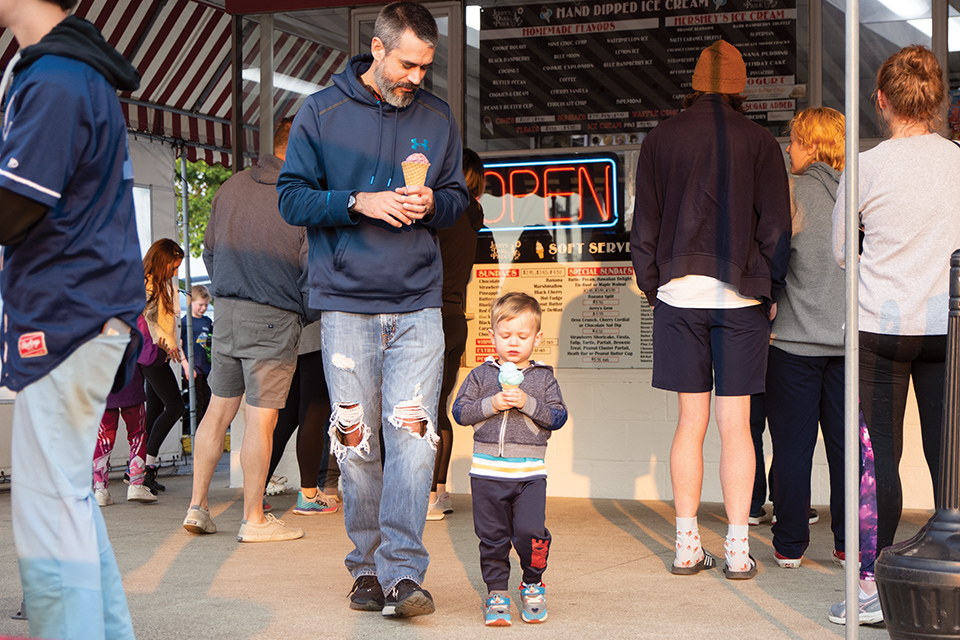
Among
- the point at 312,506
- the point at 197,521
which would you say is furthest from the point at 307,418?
the point at 197,521

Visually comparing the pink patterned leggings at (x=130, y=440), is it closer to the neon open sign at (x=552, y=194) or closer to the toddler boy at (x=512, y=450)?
the neon open sign at (x=552, y=194)

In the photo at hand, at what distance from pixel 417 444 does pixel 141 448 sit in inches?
162

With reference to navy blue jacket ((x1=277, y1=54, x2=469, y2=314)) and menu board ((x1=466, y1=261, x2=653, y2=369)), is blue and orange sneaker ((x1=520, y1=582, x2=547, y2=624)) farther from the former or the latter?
menu board ((x1=466, y1=261, x2=653, y2=369))

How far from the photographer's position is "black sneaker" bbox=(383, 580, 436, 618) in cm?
332

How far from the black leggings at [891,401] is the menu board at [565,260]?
3112 millimetres

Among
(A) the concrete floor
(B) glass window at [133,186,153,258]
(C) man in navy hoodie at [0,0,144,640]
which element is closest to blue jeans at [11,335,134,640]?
(C) man in navy hoodie at [0,0,144,640]

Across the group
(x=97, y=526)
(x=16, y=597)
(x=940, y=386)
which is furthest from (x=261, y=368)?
(x=940, y=386)

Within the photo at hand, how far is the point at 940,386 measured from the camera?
10.8ft

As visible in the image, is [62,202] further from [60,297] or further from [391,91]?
[391,91]

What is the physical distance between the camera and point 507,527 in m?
3.47

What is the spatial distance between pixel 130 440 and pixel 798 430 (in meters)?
4.60

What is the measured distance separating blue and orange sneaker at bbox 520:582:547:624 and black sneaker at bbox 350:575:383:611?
19.6 inches

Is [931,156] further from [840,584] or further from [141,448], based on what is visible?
[141,448]

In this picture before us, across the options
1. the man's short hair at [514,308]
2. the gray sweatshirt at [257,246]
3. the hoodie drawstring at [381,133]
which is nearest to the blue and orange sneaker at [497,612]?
the man's short hair at [514,308]
